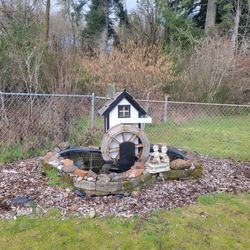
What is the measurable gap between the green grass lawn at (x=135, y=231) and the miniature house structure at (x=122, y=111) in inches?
59.6

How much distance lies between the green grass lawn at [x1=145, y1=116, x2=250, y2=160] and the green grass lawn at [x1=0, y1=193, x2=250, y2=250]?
294 cm

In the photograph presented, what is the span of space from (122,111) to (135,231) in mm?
1871

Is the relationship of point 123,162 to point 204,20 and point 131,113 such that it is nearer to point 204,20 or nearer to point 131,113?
point 131,113

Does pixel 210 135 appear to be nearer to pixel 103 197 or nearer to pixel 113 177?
pixel 113 177

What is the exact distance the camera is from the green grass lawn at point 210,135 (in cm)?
654

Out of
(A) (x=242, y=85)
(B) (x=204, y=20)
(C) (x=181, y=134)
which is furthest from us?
(B) (x=204, y=20)

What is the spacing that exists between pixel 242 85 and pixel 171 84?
320 centimetres

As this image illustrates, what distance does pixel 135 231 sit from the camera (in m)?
3.05

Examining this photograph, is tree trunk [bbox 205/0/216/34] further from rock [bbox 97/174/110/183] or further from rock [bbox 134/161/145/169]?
rock [bbox 97/174/110/183]

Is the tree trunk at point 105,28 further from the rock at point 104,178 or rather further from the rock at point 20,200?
the rock at point 20,200

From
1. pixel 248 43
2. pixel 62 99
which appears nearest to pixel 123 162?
pixel 62 99

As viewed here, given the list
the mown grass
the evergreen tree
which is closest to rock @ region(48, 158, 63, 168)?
the mown grass

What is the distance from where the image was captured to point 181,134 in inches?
310

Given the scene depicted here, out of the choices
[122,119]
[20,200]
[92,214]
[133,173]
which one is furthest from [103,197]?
[122,119]
